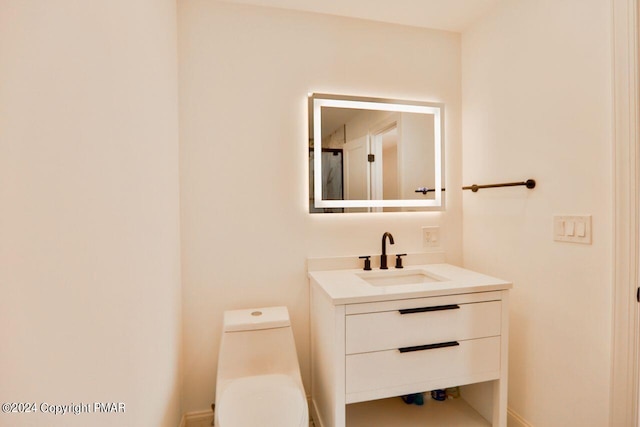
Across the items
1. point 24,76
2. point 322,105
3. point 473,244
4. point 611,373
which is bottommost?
point 611,373

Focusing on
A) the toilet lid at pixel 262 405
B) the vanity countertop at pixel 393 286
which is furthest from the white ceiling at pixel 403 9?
the toilet lid at pixel 262 405

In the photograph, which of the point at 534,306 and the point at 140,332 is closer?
the point at 140,332

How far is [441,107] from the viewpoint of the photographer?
6.65 ft

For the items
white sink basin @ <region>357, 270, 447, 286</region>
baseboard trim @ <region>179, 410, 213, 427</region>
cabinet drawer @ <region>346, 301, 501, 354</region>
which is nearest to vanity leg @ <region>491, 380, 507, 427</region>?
cabinet drawer @ <region>346, 301, 501, 354</region>

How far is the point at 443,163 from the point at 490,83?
1.71 ft

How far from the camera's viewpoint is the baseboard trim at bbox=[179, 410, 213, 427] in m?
1.69

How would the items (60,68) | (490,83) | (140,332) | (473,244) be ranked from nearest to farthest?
(60,68) < (140,332) < (490,83) < (473,244)

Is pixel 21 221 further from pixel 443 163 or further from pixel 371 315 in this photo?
pixel 443 163

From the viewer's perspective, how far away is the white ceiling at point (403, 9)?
1738mm

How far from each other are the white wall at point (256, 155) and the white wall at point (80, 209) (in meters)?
0.43

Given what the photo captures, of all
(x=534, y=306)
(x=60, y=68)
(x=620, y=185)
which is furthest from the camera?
(x=534, y=306)

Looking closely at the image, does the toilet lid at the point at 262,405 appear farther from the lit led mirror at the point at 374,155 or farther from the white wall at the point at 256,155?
the lit led mirror at the point at 374,155

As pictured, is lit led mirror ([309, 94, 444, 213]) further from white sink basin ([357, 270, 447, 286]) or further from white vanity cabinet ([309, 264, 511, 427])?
white vanity cabinet ([309, 264, 511, 427])

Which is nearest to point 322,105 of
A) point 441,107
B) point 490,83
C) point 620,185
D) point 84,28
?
point 441,107
